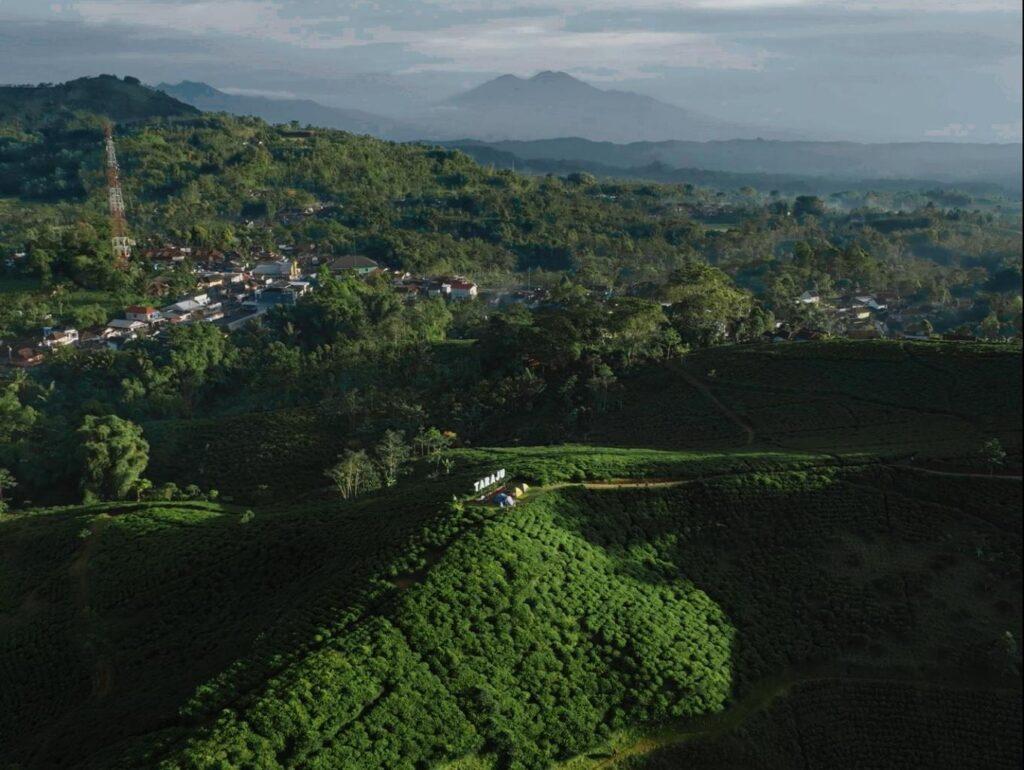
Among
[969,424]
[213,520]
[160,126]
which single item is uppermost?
[160,126]

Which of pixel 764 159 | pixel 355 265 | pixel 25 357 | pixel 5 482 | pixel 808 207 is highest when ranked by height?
pixel 764 159

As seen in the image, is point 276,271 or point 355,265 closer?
point 276,271

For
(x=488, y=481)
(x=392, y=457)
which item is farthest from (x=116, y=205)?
(x=488, y=481)

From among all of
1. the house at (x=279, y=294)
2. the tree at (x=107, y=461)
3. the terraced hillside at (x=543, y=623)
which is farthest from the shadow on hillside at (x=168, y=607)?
the house at (x=279, y=294)

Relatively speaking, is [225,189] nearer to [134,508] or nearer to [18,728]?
[134,508]

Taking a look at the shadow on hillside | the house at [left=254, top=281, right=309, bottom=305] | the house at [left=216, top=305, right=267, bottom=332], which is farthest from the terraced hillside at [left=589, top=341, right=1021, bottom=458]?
the house at [left=254, top=281, right=309, bottom=305]

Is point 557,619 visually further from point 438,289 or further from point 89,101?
point 89,101

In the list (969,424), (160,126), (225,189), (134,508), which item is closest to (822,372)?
(969,424)
